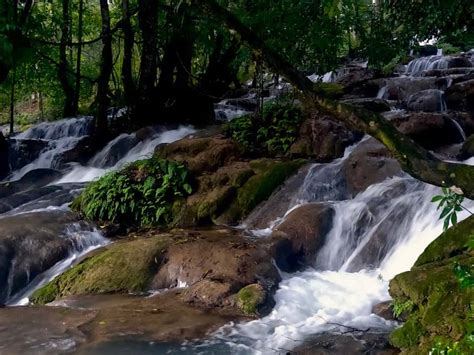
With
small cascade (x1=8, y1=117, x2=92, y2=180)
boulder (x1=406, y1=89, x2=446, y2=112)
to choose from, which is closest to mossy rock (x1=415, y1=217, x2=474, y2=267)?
boulder (x1=406, y1=89, x2=446, y2=112)

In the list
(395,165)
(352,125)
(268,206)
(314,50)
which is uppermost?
(314,50)

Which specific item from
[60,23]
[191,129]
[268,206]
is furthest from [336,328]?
[60,23]

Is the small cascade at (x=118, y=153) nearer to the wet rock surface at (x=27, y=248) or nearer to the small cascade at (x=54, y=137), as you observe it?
the small cascade at (x=54, y=137)

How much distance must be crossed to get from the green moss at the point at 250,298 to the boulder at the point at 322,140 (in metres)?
4.57

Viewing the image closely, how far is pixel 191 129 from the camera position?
14.6 metres

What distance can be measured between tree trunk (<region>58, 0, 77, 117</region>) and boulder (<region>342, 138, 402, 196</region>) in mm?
9530

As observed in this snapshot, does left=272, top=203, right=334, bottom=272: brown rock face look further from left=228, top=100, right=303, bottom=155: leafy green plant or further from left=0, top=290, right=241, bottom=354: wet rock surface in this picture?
left=228, top=100, right=303, bottom=155: leafy green plant

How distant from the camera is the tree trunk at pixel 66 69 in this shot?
15805 millimetres

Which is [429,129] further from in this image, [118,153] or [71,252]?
[118,153]

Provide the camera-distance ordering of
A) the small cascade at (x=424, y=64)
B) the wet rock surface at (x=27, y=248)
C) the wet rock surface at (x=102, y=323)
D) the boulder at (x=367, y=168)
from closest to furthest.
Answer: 1. the wet rock surface at (x=102, y=323)
2. the wet rock surface at (x=27, y=248)
3. the boulder at (x=367, y=168)
4. the small cascade at (x=424, y=64)

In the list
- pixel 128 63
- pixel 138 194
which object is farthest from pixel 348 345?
pixel 128 63

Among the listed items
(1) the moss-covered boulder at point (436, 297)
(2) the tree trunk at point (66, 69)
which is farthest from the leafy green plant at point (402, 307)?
(2) the tree trunk at point (66, 69)

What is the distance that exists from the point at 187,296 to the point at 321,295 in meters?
1.56

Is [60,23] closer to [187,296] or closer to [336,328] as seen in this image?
[187,296]
